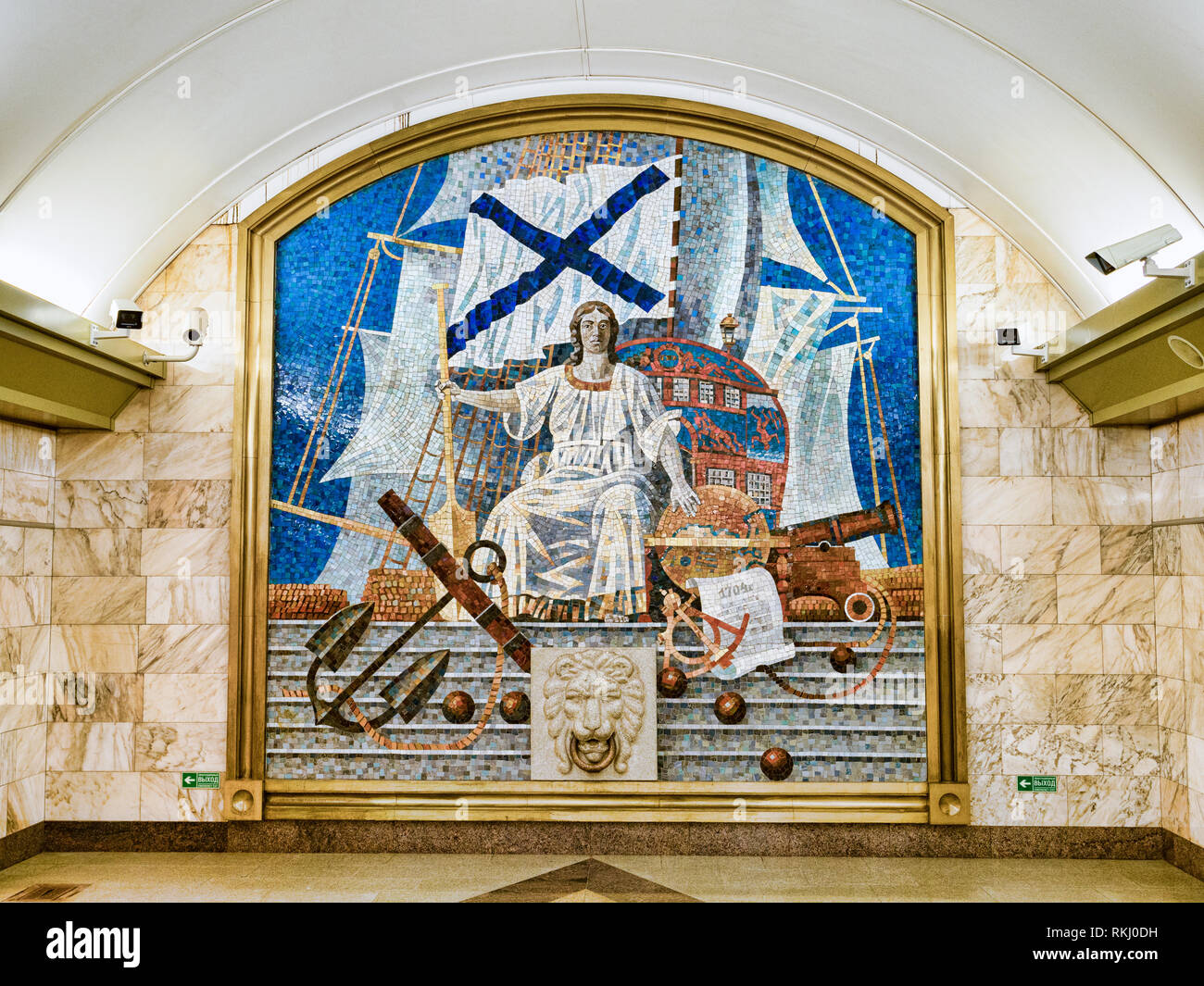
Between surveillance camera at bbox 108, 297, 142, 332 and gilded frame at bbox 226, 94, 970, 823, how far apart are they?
0.66 metres

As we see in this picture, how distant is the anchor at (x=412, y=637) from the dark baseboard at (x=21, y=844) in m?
1.63

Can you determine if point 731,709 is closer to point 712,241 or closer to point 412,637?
point 412,637

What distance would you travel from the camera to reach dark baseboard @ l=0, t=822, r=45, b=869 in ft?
15.4

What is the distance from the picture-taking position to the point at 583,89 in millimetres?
5230

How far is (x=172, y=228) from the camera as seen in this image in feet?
16.7

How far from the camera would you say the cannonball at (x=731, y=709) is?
4.92 m

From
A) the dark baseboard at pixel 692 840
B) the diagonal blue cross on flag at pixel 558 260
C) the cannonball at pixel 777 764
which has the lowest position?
the dark baseboard at pixel 692 840

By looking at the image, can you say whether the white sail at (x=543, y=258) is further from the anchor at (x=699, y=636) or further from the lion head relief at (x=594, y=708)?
the lion head relief at (x=594, y=708)

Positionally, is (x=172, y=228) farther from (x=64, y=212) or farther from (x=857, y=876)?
(x=857, y=876)

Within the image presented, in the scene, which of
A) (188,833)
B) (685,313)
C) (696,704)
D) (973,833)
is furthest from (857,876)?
(188,833)

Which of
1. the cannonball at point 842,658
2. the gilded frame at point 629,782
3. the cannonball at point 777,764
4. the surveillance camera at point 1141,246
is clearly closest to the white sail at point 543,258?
the gilded frame at point 629,782

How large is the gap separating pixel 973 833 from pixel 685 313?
3259 millimetres

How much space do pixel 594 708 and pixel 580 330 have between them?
212cm

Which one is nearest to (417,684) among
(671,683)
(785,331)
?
(671,683)
